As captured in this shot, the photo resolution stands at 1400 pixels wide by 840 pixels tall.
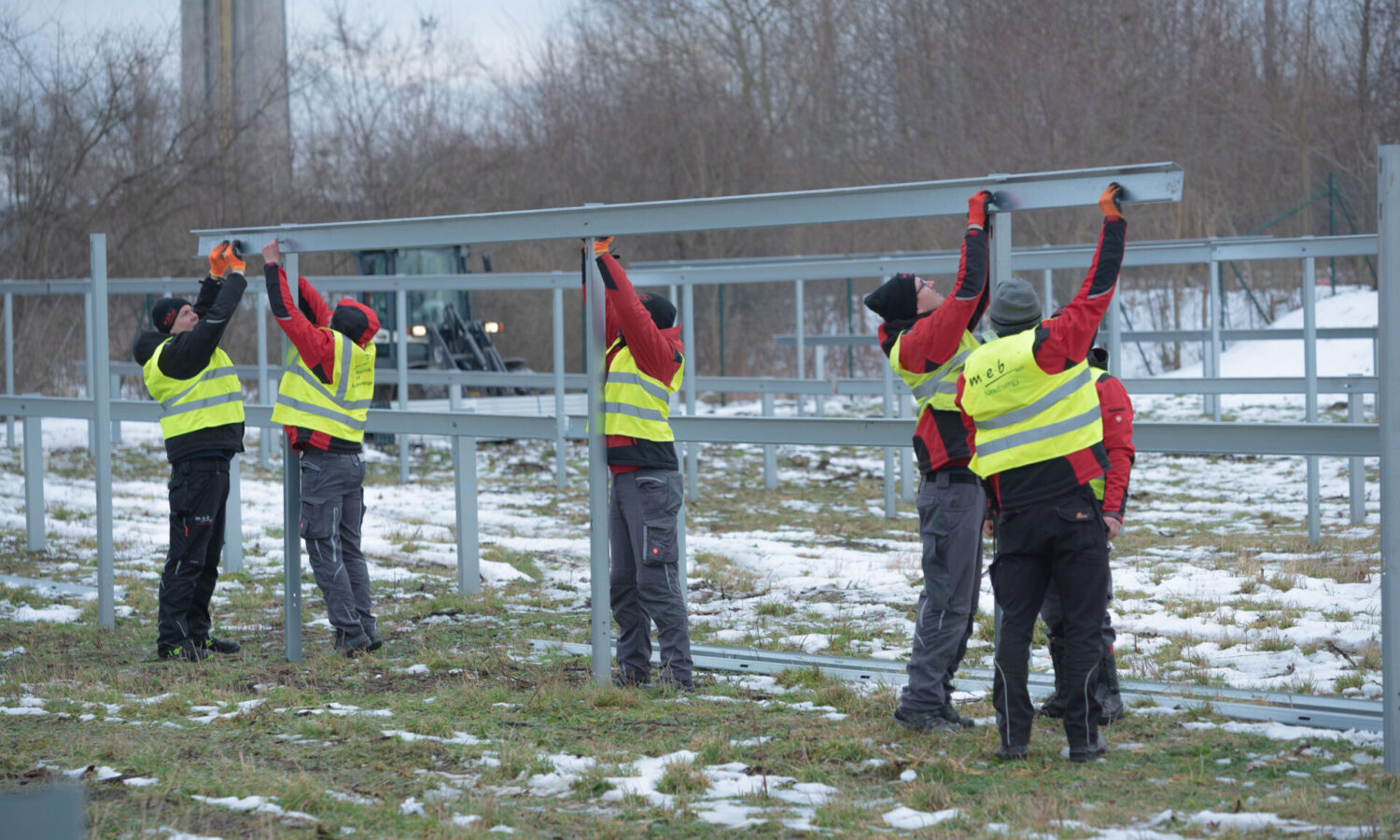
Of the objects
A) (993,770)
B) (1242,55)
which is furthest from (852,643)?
(1242,55)

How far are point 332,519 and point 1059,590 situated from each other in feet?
11.8

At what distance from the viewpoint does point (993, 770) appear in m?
4.39

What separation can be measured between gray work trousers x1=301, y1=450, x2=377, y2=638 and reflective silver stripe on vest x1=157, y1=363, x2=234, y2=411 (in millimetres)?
684

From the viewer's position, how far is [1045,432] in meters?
4.39

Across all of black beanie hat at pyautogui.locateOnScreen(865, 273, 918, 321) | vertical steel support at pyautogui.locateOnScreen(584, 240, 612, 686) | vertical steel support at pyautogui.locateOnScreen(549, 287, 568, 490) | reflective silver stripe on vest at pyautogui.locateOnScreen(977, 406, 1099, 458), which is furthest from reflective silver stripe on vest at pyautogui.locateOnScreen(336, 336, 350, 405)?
vertical steel support at pyautogui.locateOnScreen(549, 287, 568, 490)

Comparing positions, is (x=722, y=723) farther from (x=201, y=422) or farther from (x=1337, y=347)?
(x=1337, y=347)

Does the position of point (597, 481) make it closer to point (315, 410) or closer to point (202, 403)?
point (315, 410)

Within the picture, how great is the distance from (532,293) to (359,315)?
19.3 m

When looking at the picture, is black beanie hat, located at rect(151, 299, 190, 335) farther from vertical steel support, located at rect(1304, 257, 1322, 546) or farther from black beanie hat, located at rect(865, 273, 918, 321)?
vertical steel support, located at rect(1304, 257, 1322, 546)

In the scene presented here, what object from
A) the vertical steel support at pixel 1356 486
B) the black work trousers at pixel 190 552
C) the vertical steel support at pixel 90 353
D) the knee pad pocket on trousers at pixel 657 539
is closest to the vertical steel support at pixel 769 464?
the vertical steel support at pixel 1356 486

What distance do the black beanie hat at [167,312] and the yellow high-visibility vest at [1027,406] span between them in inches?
171

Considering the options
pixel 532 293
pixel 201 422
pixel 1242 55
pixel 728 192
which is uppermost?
pixel 1242 55

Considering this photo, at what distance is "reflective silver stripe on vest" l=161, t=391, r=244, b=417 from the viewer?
689cm

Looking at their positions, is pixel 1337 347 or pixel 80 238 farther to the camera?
pixel 80 238
